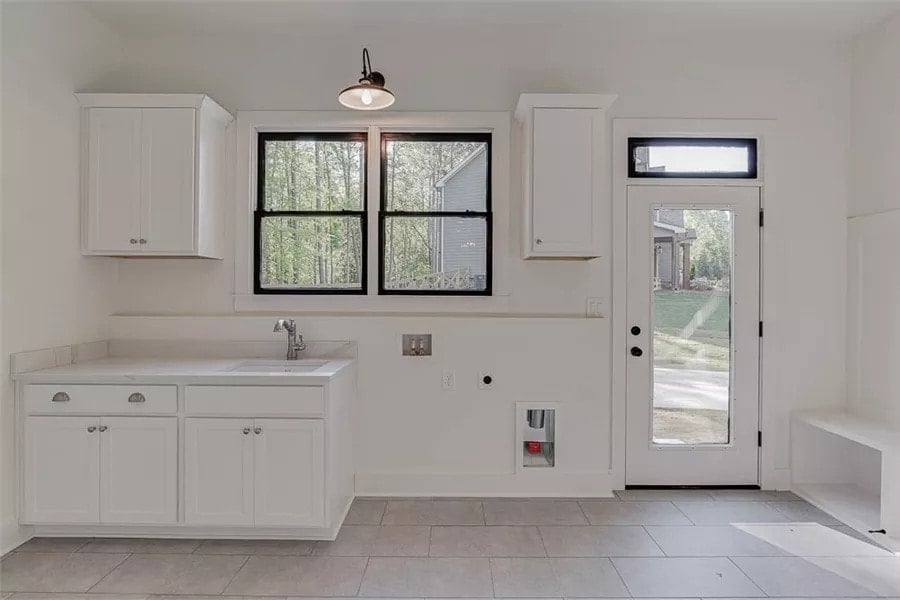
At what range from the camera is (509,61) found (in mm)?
3477

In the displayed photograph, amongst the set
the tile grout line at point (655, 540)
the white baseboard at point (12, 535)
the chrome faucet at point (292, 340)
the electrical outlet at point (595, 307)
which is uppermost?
the electrical outlet at point (595, 307)

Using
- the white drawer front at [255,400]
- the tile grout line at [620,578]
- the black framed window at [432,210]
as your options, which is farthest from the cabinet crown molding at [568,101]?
the tile grout line at [620,578]

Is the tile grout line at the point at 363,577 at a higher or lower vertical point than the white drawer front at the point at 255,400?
lower

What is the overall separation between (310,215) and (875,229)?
11.4ft

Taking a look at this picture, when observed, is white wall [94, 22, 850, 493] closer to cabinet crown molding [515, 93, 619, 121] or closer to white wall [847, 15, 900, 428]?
white wall [847, 15, 900, 428]

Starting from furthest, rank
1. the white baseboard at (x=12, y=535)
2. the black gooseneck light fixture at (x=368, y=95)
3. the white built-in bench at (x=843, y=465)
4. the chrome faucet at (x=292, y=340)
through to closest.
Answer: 1. the chrome faucet at (x=292, y=340)
2. the white built-in bench at (x=843, y=465)
3. the black gooseneck light fixture at (x=368, y=95)
4. the white baseboard at (x=12, y=535)

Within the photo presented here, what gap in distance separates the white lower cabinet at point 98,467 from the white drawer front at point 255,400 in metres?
0.16

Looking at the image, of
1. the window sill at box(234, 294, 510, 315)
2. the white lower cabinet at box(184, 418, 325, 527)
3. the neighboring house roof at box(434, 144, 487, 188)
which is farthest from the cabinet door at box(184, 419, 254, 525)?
the neighboring house roof at box(434, 144, 487, 188)

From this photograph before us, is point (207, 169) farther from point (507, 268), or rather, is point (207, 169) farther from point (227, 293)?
point (507, 268)

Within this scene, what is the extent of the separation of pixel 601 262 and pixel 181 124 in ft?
8.63

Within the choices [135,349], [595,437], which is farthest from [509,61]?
[135,349]

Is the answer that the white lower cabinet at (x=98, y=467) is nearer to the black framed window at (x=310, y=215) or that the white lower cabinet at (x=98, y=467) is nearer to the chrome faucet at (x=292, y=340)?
the chrome faucet at (x=292, y=340)

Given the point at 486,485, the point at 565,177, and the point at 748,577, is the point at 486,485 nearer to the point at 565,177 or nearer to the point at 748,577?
the point at 748,577

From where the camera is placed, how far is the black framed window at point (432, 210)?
3.51m
